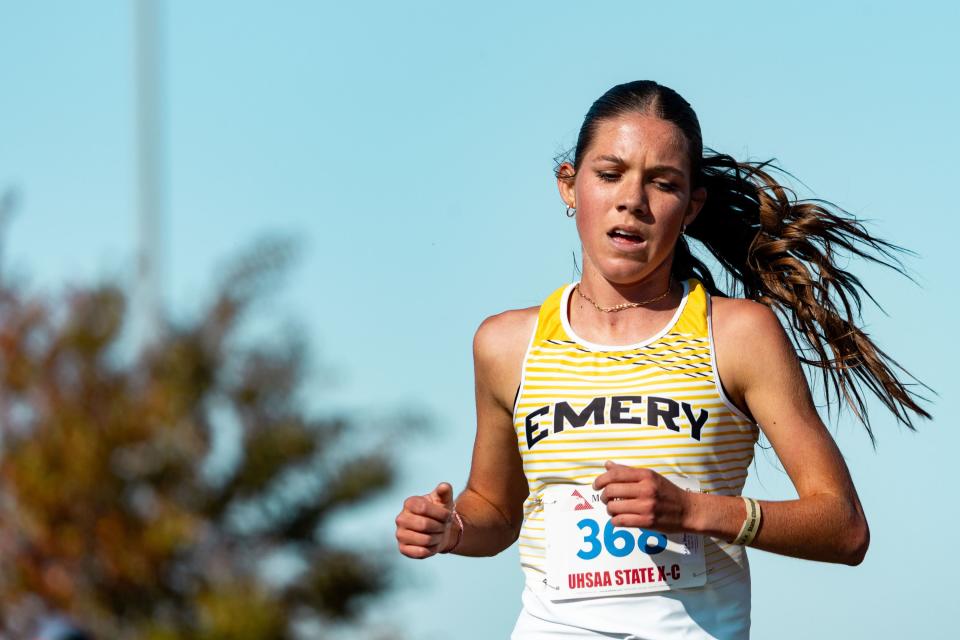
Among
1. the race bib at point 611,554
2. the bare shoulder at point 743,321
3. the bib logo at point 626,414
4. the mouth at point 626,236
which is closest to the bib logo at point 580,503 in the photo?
the race bib at point 611,554

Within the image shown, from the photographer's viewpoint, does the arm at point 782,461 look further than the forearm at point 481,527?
No

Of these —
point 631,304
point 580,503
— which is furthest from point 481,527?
point 631,304

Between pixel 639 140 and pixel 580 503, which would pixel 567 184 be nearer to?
pixel 639 140

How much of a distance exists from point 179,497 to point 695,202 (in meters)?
5.91

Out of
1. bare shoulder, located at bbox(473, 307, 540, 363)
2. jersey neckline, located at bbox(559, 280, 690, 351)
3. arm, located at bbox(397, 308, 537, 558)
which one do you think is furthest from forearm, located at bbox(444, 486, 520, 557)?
jersey neckline, located at bbox(559, 280, 690, 351)

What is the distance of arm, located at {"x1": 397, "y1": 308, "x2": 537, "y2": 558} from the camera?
12.6 ft

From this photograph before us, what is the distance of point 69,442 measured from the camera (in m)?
9.23

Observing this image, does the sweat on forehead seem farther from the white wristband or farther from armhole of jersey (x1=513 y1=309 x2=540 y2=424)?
the white wristband

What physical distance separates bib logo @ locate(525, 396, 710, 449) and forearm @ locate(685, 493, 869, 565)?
0.26m

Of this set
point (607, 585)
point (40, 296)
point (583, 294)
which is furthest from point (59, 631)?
point (40, 296)

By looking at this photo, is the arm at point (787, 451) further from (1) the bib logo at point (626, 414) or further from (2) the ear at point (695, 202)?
(2) the ear at point (695, 202)

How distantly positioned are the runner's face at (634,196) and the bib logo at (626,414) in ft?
1.21

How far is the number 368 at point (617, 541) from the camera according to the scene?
348 cm

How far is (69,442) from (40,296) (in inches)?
51.1
